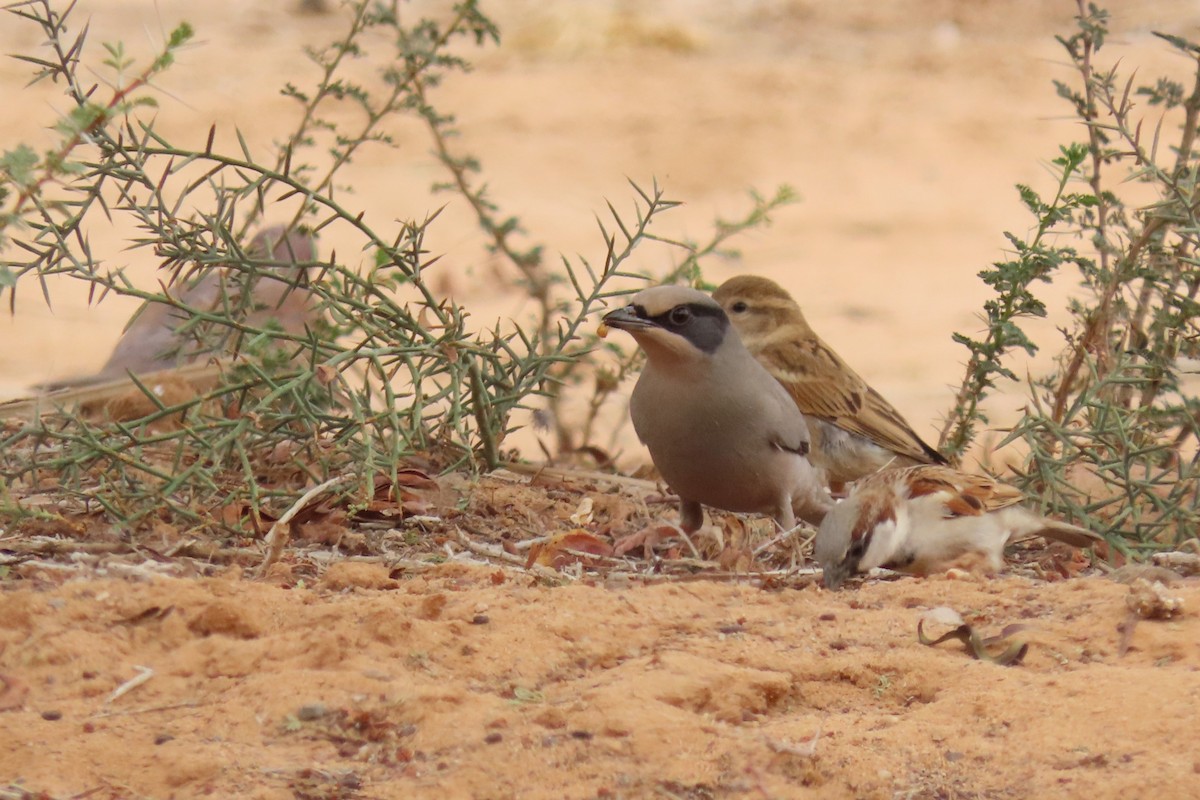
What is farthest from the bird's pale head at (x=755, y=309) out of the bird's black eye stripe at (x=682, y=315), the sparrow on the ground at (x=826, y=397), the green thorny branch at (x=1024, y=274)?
the bird's black eye stripe at (x=682, y=315)

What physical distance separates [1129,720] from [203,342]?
332 centimetres

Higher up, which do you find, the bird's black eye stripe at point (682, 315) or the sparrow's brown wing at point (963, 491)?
the bird's black eye stripe at point (682, 315)

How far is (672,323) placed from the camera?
229 inches

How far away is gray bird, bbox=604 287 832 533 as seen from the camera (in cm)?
580

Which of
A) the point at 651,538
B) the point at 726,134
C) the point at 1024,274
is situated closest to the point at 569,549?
the point at 651,538

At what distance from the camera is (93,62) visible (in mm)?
18250

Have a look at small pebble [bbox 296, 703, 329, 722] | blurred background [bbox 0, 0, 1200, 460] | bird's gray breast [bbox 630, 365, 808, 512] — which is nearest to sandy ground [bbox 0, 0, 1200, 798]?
small pebble [bbox 296, 703, 329, 722]

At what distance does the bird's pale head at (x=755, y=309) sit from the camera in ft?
26.9

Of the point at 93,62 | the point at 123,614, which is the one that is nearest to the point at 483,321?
the point at 93,62

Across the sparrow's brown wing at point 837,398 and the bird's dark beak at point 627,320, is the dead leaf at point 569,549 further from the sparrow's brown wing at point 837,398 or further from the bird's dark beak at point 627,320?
the sparrow's brown wing at point 837,398

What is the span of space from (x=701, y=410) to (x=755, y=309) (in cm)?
245

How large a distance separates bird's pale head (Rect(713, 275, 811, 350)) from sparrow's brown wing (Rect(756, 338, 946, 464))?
14cm

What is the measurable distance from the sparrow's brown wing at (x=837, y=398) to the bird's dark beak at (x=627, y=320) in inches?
82.9

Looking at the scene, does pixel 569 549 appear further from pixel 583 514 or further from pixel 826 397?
pixel 826 397
